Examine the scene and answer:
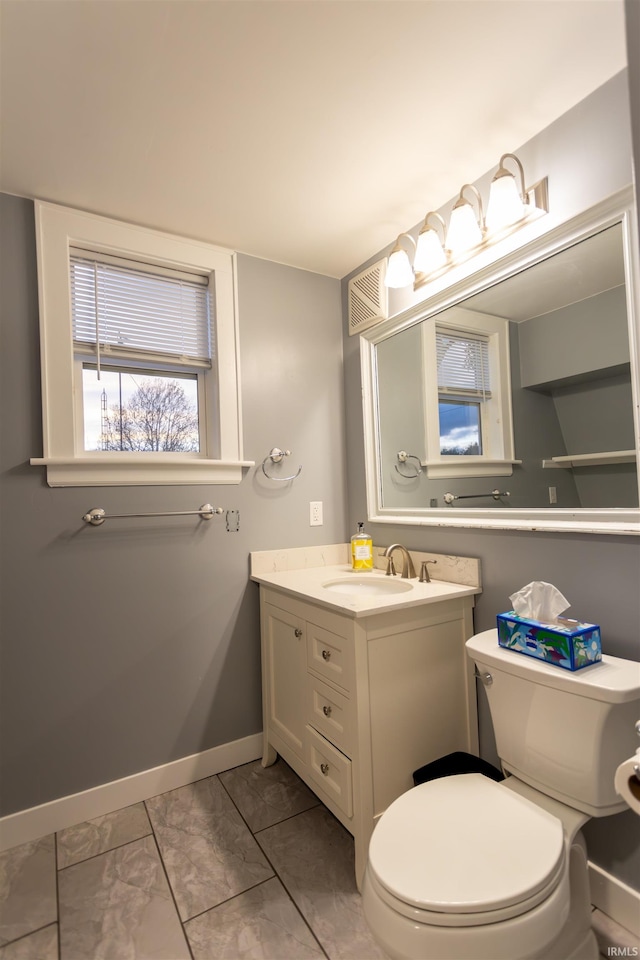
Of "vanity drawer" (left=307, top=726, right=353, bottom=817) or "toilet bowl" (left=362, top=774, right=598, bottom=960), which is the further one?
"vanity drawer" (left=307, top=726, right=353, bottom=817)

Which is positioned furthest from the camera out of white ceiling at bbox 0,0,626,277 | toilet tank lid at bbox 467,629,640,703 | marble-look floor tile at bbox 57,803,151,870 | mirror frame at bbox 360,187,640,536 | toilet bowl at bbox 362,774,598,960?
marble-look floor tile at bbox 57,803,151,870

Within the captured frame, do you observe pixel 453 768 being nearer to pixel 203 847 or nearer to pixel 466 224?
pixel 203 847

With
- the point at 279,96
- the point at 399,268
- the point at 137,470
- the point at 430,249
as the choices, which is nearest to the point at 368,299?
the point at 399,268

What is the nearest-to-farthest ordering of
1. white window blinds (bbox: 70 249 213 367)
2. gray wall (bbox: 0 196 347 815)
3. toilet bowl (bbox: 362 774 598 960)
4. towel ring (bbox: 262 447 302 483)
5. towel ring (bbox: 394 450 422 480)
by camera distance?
toilet bowl (bbox: 362 774 598 960) < gray wall (bbox: 0 196 347 815) < white window blinds (bbox: 70 249 213 367) < towel ring (bbox: 394 450 422 480) < towel ring (bbox: 262 447 302 483)

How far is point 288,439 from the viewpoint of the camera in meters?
2.17

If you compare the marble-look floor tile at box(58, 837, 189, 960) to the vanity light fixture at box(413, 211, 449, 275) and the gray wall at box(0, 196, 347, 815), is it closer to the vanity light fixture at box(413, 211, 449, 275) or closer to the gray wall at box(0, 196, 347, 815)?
the gray wall at box(0, 196, 347, 815)

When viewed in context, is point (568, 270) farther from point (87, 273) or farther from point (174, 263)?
point (87, 273)

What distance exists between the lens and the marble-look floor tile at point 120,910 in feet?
3.85

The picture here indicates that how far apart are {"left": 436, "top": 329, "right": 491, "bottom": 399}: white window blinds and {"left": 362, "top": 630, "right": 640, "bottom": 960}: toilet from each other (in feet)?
2.98

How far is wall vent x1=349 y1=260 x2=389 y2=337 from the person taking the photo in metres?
2.05

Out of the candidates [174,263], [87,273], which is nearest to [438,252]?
[174,263]

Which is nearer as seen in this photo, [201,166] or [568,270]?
[568,270]

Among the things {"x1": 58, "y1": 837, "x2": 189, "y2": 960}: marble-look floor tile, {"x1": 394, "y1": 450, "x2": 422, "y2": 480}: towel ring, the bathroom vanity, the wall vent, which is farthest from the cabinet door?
the wall vent

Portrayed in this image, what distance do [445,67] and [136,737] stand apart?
243 cm
